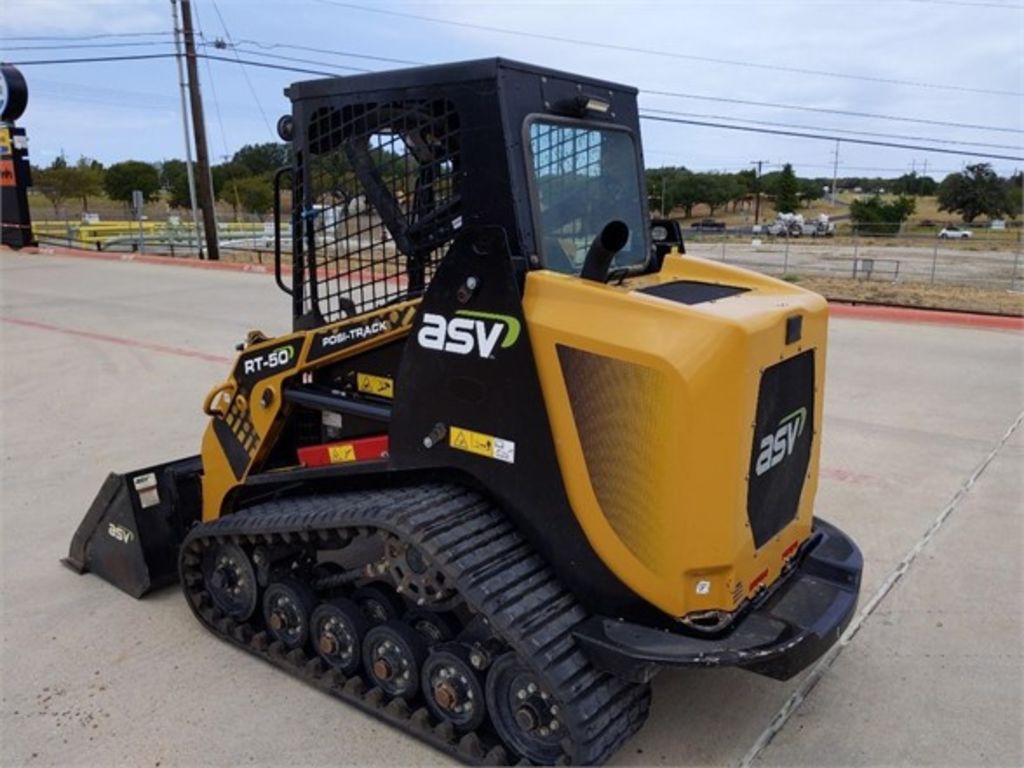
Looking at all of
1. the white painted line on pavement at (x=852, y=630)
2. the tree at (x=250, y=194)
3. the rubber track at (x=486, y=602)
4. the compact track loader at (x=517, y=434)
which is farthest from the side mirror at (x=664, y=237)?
the tree at (x=250, y=194)

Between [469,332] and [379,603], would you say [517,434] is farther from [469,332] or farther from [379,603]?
[379,603]

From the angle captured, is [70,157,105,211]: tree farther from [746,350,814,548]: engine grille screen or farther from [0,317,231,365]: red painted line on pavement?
[746,350,814,548]: engine grille screen

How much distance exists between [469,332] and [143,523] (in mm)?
2292

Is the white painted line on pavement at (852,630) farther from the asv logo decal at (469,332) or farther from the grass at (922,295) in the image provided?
the grass at (922,295)

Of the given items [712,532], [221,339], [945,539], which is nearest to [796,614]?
[712,532]

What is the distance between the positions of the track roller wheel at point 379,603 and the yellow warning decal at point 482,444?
0.70 metres

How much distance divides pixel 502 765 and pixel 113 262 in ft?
72.3

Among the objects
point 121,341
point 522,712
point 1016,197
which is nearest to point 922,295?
point 121,341

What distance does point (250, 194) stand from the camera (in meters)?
52.2

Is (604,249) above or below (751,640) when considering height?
above

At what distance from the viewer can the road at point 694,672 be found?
10.4 feet

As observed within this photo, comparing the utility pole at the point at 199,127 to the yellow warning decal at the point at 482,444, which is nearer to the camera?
the yellow warning decal at the point at 482,444

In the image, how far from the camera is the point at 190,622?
4.05 m

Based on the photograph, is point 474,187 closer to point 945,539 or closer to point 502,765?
point 502,765
